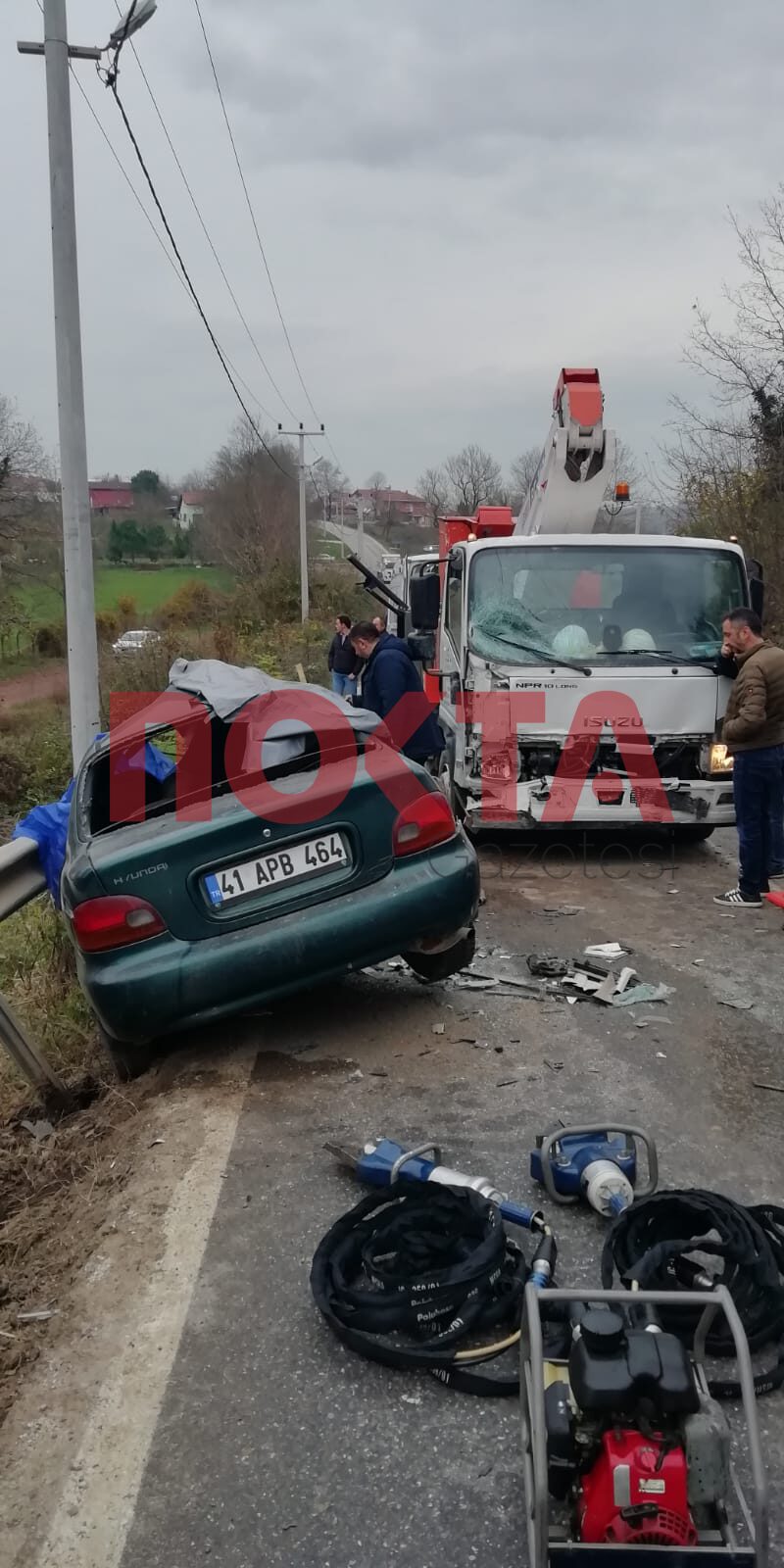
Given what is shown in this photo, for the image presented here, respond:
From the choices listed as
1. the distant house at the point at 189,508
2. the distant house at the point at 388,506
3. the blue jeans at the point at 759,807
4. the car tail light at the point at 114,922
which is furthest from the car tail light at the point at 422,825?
the distant house at the point at 388,506

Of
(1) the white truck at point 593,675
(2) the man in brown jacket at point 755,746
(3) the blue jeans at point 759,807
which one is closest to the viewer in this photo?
(2) the man in brown jacket at point 755,746

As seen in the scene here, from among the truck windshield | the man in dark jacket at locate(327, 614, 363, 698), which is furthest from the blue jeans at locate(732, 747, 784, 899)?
the man in dark jacket at locate(327, 614, 363, 698)

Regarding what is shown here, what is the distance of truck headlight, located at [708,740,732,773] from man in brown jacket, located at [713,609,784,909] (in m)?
0.52

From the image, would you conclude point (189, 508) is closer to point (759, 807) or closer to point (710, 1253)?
point (759, 807)

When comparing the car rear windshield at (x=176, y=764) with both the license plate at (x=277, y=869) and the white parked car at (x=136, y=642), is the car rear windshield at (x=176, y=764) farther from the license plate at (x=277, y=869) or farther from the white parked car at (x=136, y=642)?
the white parked car at (x=136, y=642)

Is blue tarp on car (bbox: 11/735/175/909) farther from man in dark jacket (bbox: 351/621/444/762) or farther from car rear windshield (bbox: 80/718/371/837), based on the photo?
man in dark jacket (bbox: 351/621/444/762)

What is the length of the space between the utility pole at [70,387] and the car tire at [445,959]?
3.28 m

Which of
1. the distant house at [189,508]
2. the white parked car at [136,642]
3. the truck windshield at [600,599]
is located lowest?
the white parked car at [136,642]

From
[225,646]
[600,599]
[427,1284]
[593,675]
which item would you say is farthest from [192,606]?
[427,1284]

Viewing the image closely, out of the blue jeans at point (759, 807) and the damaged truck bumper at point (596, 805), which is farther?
the damaged truck bumper at point (596, 805)

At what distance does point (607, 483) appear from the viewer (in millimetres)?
8719

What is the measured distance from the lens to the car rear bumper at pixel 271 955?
3.96m

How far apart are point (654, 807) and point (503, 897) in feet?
4.24

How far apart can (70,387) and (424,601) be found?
9.87 ft
